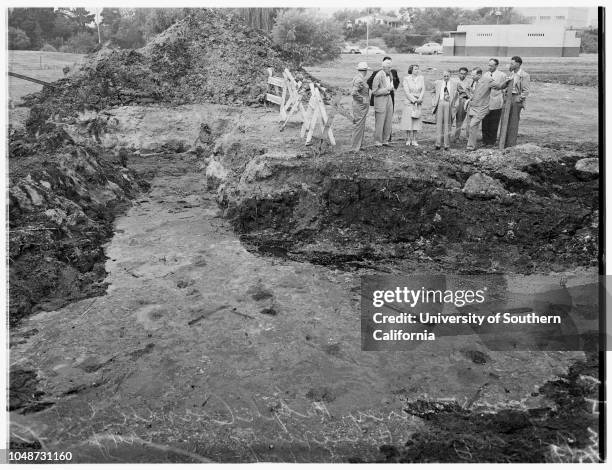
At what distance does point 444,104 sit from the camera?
9.82 meters

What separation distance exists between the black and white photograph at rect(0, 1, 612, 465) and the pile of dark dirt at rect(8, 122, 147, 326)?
0.04 meters

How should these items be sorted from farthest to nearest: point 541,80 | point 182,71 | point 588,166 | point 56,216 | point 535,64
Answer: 1. point 182,71
2. point 541,80
3. point 535,64
4. point 588,166
5. point 56,216

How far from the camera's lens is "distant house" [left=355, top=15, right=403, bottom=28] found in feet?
22.9

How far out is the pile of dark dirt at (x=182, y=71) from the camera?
1531cm

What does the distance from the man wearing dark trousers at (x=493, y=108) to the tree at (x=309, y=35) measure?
9.13 feet

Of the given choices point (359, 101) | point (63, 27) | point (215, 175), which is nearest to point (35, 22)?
point (63, 27)

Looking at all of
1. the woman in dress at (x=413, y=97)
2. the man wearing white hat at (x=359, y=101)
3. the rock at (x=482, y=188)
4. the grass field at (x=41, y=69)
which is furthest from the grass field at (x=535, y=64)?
the grass field at (x=41, y=69)

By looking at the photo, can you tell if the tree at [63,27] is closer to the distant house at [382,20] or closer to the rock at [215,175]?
the rock at [215,175]

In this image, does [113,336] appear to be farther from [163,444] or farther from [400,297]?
[400,297]

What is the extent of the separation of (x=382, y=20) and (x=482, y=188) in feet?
9.47

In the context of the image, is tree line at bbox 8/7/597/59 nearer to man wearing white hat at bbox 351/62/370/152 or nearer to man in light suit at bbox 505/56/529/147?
man wearing white hat at bbox 351/62/370/152

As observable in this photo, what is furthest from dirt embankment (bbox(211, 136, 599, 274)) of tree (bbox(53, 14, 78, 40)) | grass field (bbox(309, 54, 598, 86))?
tree (bbox(53, 14, 78, 40))

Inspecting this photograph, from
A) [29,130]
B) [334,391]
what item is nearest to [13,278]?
[334,391]

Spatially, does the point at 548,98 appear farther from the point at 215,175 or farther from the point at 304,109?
the point at 215,175
